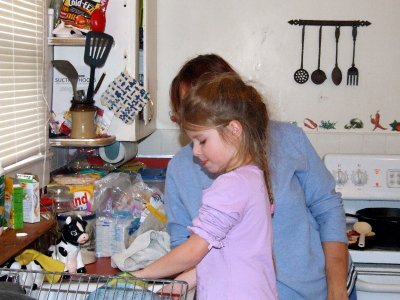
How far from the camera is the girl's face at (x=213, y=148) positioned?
1.25m

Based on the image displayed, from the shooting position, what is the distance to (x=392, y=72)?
2938 millimetres

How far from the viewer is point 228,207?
46.2 inches

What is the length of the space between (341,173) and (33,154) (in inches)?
54.1

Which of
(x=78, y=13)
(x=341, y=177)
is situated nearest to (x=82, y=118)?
(x=78, y=13)

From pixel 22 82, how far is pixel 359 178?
5.00 feet

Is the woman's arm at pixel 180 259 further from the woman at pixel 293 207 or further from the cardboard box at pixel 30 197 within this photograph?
the cardboard box at pixel 30 197

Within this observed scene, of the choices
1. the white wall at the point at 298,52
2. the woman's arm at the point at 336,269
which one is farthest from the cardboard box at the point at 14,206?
the white wall at the point at 298,52

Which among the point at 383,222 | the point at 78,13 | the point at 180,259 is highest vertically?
the point at 78,13

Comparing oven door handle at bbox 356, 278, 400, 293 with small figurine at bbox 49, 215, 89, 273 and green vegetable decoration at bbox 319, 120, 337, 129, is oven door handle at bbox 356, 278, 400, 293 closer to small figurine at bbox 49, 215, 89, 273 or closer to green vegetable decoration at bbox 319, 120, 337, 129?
green vegetable decoration at bbox 319, 120, 337, 129

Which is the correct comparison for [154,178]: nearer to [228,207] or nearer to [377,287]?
[377,287]

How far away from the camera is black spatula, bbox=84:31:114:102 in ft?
7.14

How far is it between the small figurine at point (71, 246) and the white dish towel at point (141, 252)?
0.11m

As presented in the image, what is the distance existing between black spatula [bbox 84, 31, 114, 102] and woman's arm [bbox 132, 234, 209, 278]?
113cm

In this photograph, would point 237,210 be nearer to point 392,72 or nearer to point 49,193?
A: point 49,193
